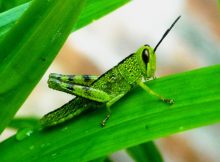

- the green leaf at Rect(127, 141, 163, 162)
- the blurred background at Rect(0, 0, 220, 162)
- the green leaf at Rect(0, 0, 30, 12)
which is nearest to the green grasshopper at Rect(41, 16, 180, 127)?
the green leaf at Rect(127, 141, 163, 162)

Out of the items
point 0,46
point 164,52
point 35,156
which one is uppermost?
point 164,52

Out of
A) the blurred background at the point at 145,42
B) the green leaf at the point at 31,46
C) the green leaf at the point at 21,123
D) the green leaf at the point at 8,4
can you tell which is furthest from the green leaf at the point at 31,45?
the blurred background at the point at 145,42

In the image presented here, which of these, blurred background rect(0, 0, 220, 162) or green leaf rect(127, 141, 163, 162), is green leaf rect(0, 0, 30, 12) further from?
blurred background rect(0, 0, 220, 162)

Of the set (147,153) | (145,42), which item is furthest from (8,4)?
(145,42)

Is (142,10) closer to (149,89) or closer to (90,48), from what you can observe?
(90,48)

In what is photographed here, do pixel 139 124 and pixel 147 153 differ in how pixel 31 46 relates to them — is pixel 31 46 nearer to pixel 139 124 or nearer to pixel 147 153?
pixel 139 124

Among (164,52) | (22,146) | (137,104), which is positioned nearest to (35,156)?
(22,146)
